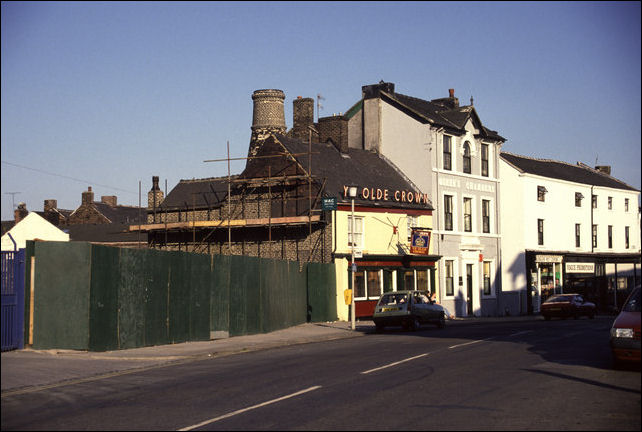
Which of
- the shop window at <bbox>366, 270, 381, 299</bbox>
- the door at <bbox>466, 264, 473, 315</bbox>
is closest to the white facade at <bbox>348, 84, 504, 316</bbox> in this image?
the door at <bbox>466, 264, 473, 315</bbox>

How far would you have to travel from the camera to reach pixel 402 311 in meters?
31.0

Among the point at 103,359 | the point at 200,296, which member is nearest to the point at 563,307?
the point at 200,296

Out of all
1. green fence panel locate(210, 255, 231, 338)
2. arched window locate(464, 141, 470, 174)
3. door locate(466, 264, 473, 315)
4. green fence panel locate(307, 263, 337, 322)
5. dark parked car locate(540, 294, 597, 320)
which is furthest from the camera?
arched window locate(464, 141, 470, 174)

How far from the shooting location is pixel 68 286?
20484 mm

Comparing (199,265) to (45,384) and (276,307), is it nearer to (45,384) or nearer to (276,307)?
(276,307)

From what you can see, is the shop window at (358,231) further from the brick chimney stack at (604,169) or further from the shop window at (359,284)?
the brick chimney stack at (604,169)

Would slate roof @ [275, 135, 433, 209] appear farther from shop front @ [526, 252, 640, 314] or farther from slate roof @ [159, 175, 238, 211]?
shop front @ [526, 252, 640, 314]

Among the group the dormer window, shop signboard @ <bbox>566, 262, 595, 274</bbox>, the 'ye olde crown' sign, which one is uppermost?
the dormer window

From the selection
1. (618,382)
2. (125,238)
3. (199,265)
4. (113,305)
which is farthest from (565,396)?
(125,238)

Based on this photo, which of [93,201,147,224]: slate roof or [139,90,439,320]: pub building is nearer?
[139,90,439,320]: pub building

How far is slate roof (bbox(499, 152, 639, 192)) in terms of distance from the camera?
5641 cm

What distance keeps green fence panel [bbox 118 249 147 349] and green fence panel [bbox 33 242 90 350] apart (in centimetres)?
137

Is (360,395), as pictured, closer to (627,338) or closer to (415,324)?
(627,338)

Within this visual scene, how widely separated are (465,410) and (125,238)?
57.1 meters
